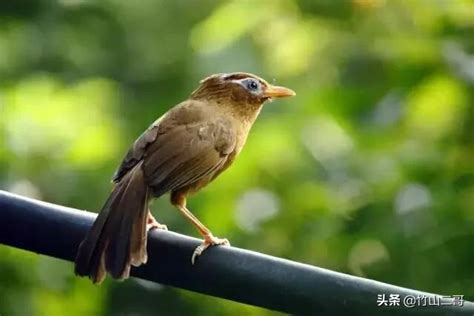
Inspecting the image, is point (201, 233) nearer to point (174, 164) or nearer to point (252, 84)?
point (174, 164)

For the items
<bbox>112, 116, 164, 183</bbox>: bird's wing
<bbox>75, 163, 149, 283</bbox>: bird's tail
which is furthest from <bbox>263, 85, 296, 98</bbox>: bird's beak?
<bbox>75, 163, 149, 283</bbox>: bird's tail

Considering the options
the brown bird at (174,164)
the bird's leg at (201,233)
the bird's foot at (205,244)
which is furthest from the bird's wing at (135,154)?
the bird's foot at (205,244)

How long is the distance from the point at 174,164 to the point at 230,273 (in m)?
0.54

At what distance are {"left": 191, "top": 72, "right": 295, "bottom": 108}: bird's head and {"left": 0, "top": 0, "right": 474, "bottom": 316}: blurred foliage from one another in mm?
121

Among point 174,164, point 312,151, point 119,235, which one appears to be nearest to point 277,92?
point 312,151

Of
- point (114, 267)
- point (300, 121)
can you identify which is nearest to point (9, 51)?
point (300, 121)

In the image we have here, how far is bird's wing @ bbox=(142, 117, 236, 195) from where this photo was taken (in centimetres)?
217

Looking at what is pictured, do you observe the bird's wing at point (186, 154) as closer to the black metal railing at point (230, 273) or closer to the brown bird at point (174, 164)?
the brown bird at point (174, 164)

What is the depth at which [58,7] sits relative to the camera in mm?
3352

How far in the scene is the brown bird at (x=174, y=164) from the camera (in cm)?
191

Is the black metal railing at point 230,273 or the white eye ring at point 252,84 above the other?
the white eye ring at point 252,84

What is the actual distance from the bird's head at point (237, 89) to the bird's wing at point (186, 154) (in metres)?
0.15

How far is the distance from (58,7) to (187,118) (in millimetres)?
1112

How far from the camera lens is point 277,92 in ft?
8.10
